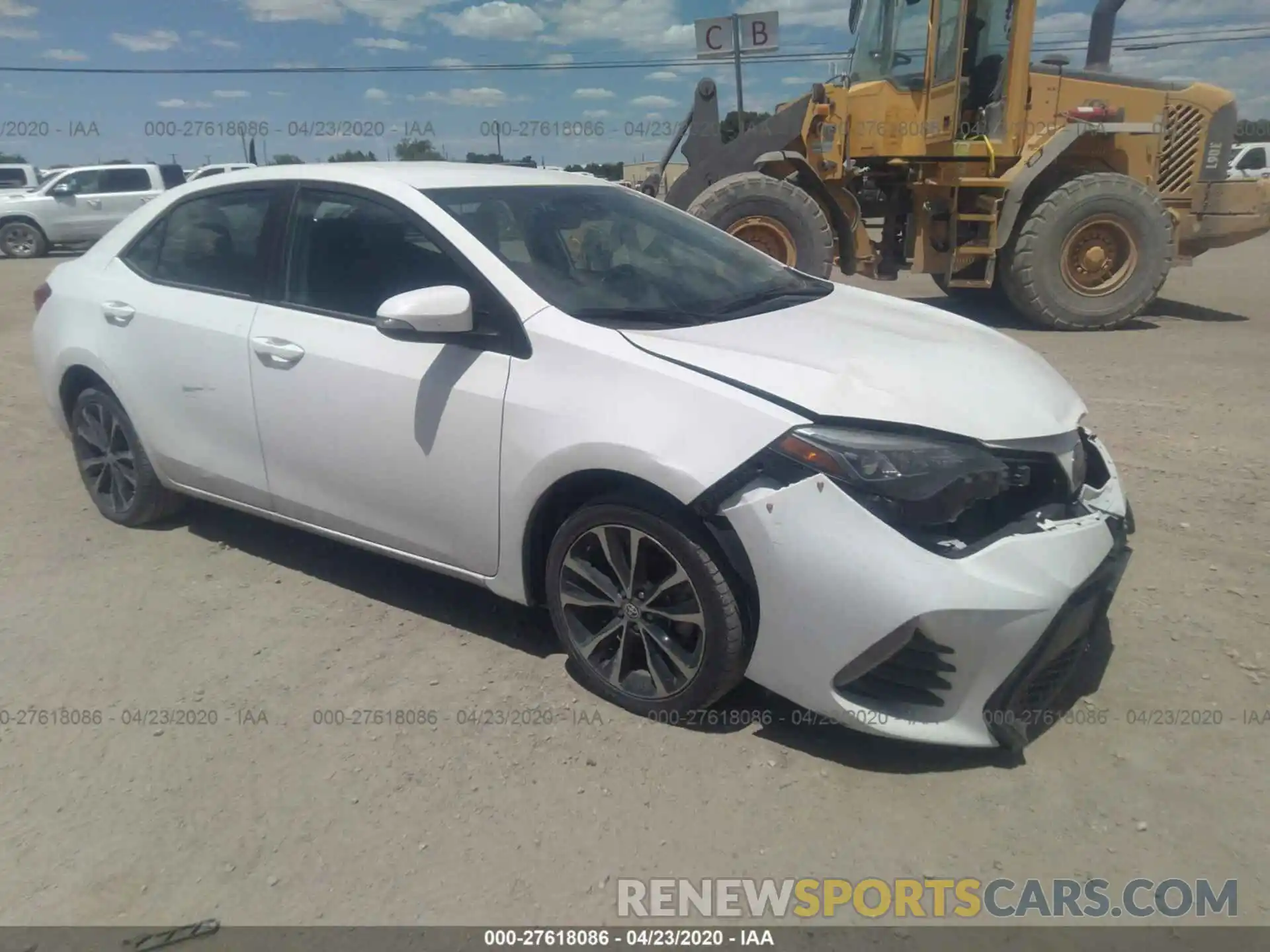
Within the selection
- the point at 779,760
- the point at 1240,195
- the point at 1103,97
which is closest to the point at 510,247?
the point at 779,760

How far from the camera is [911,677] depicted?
2.69 m

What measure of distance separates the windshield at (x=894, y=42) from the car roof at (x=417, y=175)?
6.41m

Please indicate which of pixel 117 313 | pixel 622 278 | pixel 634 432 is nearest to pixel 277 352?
pixel 117 313

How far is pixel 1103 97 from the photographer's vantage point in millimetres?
9578

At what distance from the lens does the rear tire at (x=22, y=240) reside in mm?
20031

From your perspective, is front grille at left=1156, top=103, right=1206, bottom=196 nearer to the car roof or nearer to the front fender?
the car roof

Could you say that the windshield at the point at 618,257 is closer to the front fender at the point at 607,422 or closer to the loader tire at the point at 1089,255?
→ the front fender at the point at 607,422

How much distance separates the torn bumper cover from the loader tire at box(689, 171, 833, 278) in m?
7.33

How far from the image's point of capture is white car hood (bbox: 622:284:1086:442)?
2756 millimetres

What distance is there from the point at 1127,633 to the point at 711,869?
1.94 metres

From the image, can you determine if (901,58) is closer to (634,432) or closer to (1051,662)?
(634,432)

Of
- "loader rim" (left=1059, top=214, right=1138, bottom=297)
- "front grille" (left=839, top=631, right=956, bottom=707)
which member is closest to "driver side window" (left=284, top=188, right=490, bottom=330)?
"front grille" (left=839, top=631, right=956, bottom=707)

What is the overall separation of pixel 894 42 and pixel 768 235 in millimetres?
2203

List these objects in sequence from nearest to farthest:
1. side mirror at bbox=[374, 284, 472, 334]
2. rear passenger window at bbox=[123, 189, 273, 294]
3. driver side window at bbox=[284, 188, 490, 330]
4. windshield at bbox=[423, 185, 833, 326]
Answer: side mirror at bbox=[374, 284, 472, 334], windshield at bbox=[423, 185, 833, 326], driver side window at bbox=[284, 188, 490, 330], rear passenger window at bbox=[123, 189, 273, 294]
